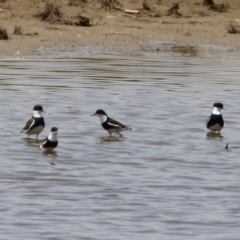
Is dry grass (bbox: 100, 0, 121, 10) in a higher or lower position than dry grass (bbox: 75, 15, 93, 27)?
higher

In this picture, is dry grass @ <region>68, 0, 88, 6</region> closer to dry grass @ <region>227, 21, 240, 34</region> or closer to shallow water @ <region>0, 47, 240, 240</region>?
dry grass @ <region>227, 21, 240, 34</region>

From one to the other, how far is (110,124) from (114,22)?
32.0 feet

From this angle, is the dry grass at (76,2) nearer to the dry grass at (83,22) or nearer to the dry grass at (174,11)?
the dry grass at (83,22)

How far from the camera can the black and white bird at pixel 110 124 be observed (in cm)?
1425

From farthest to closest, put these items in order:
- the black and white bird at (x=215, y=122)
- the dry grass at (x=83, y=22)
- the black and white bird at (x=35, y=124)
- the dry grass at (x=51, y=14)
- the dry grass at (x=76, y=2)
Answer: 1. the dry grass at (x=76, y=2)
2. the dry grass at (x=83, y=22)
3. the dry grass at (x=51, y=14)
4. the black and white bird at (x=215, y=122)
5. the black and white bird at (x=35, y=124)

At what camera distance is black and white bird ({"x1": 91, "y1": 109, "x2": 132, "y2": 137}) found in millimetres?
14250

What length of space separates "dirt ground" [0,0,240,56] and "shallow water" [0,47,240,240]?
1487mm

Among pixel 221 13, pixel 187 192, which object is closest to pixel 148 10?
pixel 221 13

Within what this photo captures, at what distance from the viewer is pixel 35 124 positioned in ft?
45.5

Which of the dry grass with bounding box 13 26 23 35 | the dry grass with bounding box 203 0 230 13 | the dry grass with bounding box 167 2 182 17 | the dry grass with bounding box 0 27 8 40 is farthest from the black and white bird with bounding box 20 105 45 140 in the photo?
the dry grass with bounding box 203 0 230 13

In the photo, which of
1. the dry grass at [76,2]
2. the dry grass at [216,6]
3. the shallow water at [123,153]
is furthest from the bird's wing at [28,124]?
the dry grass at [216,6]

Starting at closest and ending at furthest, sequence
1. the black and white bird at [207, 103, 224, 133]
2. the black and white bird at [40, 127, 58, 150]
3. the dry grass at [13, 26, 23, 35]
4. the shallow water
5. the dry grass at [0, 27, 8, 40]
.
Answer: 1. the shallow water
2. the black and white bird at [40, 127, 58, 150]
3. the black and white bird at [207, 103, 224, 133]
4. the dry grass at [0, 27, 8, 40]
5. the dry grass at [13, 26, 23, 35]

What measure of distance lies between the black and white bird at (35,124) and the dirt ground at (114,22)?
22.5 feet

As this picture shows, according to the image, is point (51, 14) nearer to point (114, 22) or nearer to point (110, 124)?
point (114, 22)
